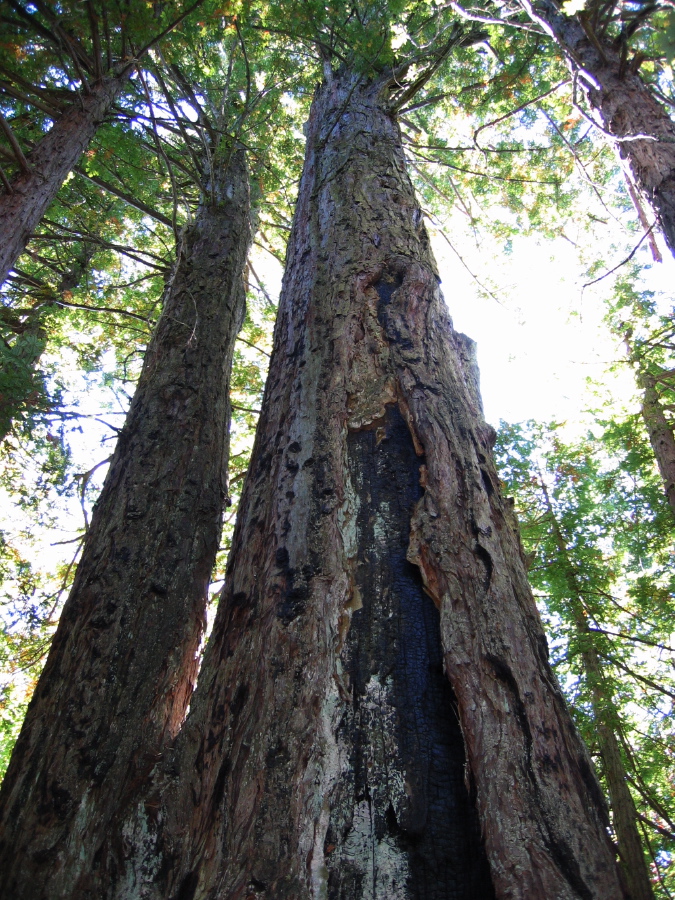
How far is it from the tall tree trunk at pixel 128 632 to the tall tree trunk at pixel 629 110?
401cm

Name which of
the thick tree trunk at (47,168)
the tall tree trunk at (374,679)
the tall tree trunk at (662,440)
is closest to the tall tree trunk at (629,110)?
the tall tree trunk at (662,440)

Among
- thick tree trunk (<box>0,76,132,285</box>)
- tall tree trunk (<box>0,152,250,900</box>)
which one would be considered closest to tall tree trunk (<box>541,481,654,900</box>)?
tall tree trunk (<box>0,152,250,900</box>)

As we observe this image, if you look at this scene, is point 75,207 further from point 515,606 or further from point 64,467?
point 515,606

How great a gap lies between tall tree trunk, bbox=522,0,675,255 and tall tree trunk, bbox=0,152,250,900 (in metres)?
4.01

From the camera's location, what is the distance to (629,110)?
5781mm

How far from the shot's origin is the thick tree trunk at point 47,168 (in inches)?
139

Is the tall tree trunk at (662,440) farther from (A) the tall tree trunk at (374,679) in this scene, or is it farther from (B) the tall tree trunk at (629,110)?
(A) the tall tree trunk at (374,679)

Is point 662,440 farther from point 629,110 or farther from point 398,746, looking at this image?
point 398,746

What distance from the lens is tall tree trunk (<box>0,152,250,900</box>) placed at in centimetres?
217

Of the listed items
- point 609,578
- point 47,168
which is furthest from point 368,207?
point 609,578

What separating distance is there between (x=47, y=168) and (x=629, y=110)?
542 cm

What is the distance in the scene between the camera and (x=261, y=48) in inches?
275

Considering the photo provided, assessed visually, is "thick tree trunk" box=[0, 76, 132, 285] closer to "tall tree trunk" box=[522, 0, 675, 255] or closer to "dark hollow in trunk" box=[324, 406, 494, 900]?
"dark hollow in trunk" box=[324, 406, 494, 900]

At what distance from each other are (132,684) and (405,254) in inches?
94.8
